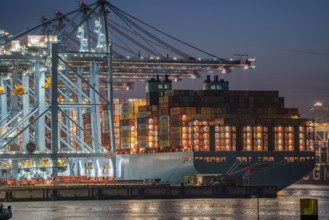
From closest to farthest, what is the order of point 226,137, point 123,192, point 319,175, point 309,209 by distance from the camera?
point 309,209 → point 123,192 → point 226,137 → point 319,175

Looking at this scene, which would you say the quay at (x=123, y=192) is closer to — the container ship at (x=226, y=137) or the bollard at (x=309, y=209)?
the container ship at (x=226, y=137)

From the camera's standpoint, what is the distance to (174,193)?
2753 inches

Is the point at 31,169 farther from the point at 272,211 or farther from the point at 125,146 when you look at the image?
the point at 272,211

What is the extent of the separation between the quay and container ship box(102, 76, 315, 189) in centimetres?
546

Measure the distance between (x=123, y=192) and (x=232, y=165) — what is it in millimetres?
13877

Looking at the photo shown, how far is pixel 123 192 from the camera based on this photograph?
225 ft

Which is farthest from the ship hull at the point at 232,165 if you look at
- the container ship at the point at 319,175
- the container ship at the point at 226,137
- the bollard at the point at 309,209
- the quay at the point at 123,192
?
the bollard at the point at 309,209

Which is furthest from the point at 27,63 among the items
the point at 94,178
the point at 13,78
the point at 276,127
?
the point at 276,127

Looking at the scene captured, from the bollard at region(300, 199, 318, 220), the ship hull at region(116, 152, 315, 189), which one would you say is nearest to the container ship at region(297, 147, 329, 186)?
the ship hull at region(116, 152, 315, 189)

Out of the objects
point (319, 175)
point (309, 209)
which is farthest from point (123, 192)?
point (319, 175)

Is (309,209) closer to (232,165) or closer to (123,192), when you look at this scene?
(123,192)

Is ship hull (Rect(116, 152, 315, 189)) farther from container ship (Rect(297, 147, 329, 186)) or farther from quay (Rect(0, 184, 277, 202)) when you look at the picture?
container ship (Rect(297, 147, 329, 186))

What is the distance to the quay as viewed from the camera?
216 ft

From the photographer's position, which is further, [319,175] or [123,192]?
[319,175]
